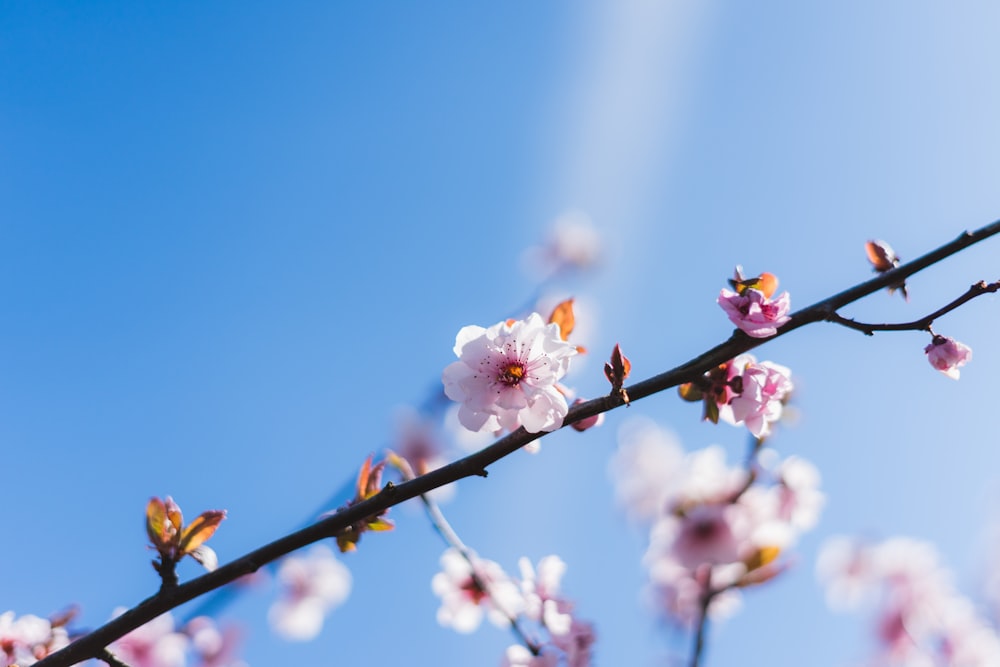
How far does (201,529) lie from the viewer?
1275 millimetres

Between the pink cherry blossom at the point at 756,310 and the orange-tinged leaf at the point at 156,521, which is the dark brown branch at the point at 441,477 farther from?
the orange-tinged leaf at the point at 156,521

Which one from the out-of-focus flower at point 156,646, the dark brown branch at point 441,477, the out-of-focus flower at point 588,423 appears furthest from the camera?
the out-of-focus flower at point 156,646

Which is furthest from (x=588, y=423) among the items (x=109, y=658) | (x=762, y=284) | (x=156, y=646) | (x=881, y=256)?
(x=156, y=646)

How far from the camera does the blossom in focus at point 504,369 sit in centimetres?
137

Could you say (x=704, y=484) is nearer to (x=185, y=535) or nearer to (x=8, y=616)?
(x=185, y=535)

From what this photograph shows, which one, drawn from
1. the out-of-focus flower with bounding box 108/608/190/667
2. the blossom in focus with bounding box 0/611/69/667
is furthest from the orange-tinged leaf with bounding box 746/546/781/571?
the out-of-focus flower with bounding box 108/608/190/667

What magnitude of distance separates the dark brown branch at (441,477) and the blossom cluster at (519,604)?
3.41 ft

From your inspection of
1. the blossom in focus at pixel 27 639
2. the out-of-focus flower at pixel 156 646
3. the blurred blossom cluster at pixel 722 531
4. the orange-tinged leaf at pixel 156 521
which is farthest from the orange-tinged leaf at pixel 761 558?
the out-of-focus flower at pixel 156 646

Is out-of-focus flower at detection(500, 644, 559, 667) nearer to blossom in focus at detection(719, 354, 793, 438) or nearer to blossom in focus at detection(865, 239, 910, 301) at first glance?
blossom in focus at detection(719, 354, 793, 438)

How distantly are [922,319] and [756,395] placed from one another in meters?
0.36

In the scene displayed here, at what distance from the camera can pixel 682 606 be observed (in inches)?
124

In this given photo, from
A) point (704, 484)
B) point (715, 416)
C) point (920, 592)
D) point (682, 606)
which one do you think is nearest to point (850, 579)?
point (920, 592)

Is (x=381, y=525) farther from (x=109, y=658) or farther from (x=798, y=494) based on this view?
(x=798, y=494)

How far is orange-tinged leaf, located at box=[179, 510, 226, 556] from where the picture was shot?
4.14ft
